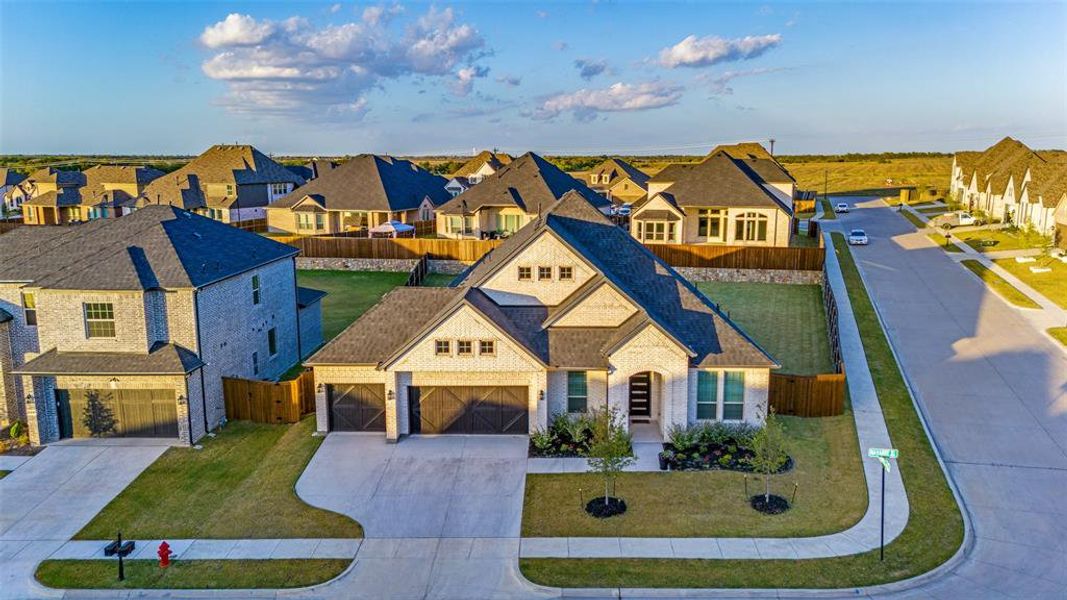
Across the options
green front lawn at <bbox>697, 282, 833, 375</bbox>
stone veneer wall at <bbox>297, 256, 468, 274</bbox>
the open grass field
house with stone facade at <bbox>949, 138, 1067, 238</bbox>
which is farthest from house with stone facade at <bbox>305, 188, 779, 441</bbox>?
the open grass field

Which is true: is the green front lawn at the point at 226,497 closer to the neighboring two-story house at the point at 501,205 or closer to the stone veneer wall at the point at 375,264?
the stone veneer wall at the point at 375,264

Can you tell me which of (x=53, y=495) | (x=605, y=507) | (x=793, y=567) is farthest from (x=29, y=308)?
(x=793, y=567)

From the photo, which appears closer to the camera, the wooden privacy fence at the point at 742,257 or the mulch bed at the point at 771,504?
the mulch bed at the point at 771,504

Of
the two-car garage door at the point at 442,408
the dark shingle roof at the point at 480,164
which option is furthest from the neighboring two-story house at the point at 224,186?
the two-car garage door at the point at 442,408

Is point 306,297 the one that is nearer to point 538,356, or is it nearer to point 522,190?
point 538,356

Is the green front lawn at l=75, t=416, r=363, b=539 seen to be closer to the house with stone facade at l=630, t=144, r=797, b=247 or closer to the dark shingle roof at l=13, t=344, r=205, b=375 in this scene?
the dark shingle roof at l=13, t=344, r=205, b=375
